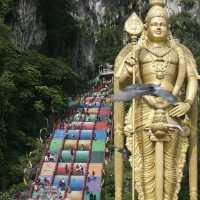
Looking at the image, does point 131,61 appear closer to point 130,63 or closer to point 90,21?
point 130,63

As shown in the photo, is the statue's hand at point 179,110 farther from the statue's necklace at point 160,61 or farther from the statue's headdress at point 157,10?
the statue's headdress at point 157,10

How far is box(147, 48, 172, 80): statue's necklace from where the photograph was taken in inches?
267

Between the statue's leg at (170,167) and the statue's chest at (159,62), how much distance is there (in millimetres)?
709

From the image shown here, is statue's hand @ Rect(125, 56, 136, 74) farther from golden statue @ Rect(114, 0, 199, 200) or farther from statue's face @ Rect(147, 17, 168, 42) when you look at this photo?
statue's face @ Rect(147, 17, 168, 42)

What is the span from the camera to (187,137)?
6844mm

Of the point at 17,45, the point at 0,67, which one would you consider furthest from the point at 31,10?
the point at 0,67

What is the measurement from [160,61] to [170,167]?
1155 millimetres

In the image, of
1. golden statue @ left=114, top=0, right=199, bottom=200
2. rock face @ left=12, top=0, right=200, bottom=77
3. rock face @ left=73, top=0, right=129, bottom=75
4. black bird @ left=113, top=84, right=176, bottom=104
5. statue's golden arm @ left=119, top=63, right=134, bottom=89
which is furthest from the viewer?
rock face @ left=73, top=0, right=129, bottom=75

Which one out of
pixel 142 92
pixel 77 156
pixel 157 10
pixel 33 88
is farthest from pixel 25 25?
pixel 142 92

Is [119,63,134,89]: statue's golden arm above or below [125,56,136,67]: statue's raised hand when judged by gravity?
below

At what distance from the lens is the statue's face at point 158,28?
6.83m

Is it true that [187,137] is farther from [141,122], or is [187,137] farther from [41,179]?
[41,179]

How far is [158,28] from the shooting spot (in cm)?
686

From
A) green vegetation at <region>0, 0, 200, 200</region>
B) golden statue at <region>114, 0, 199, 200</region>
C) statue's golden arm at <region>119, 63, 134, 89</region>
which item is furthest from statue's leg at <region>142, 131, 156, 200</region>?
green vegetation at <region>0, 0, 200, 200</region>
